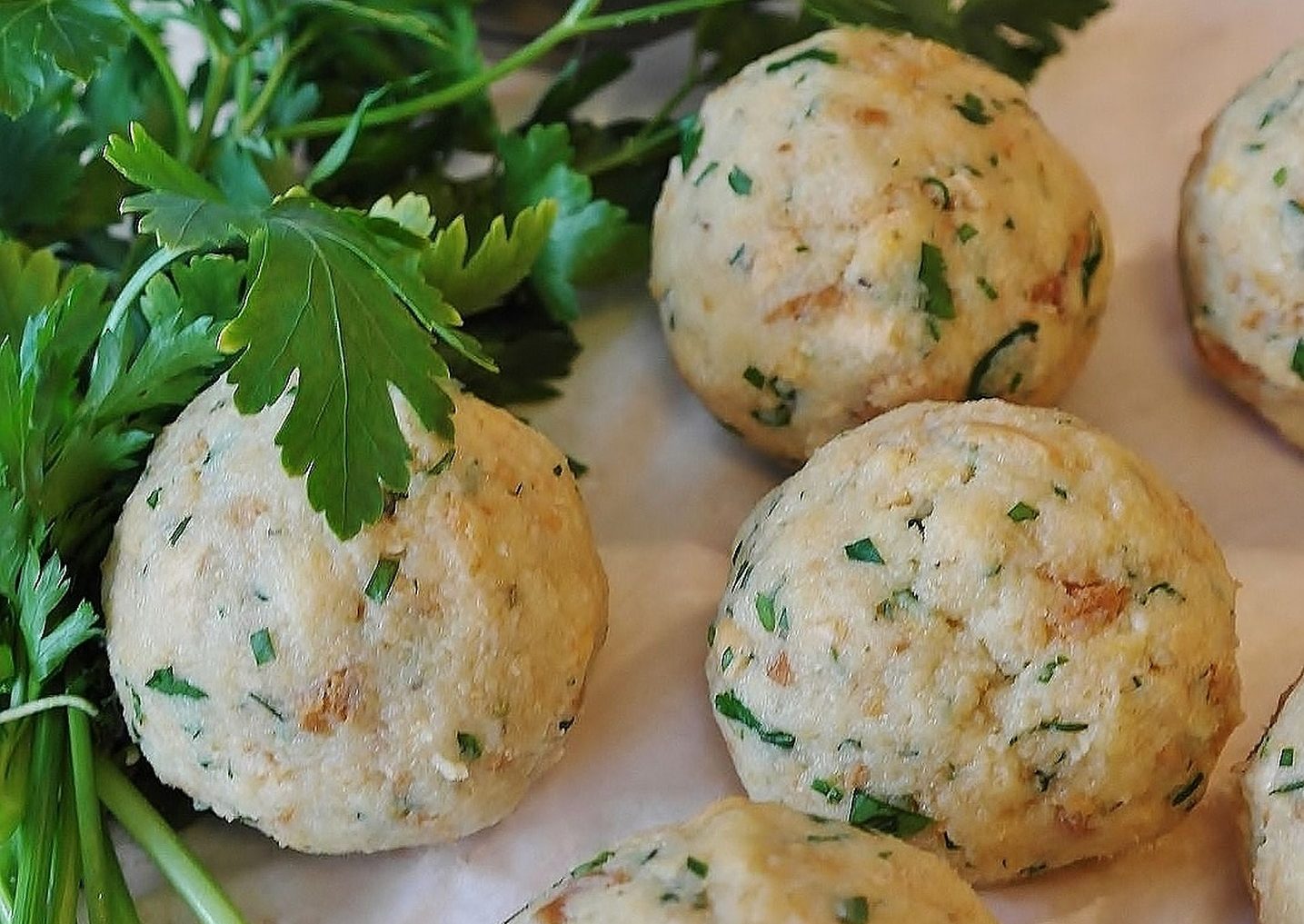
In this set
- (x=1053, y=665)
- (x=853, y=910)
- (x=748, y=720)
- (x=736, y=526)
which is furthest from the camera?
(x=736, y=526)

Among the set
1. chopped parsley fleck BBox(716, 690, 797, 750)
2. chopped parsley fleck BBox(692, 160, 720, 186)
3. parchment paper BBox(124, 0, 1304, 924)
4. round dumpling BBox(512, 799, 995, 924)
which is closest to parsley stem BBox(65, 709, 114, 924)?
parchment paper BBox(124, 0, 1304, 924)

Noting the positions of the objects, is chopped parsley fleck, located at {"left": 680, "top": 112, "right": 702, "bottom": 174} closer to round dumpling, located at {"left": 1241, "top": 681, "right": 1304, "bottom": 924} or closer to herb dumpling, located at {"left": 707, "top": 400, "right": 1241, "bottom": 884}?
herb dumpling, located at {"left": 707, "top": 400, "right": 1241, "bottom": 884}

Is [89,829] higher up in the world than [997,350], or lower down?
lower down

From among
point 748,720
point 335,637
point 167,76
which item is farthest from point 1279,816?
point 167,76

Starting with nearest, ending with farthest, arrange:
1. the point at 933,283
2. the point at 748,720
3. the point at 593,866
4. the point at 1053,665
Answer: the point at 593,866
the point at 1053,665
the point at 748,720
the point at 933,283

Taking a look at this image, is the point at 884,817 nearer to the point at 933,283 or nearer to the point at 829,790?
the point at 829,790

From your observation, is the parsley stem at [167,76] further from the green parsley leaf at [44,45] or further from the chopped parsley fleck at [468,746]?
the chopped parsley fleck at [468,746]

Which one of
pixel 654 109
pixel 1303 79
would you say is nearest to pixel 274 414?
pixel 654 109
